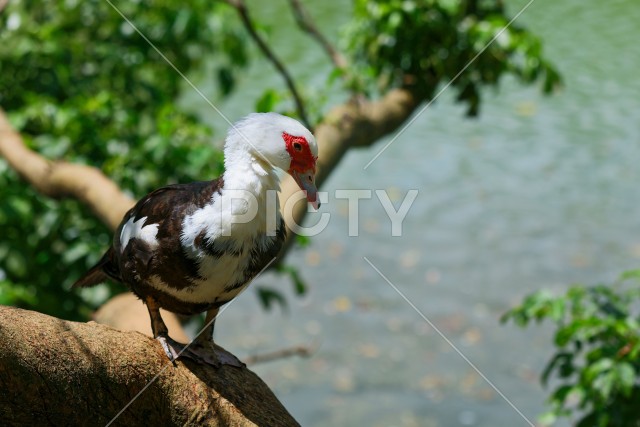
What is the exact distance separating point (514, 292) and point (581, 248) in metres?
0.83

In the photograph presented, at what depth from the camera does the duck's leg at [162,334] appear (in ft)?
6.17

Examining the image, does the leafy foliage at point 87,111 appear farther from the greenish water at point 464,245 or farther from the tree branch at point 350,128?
the greenish water at point 464,245

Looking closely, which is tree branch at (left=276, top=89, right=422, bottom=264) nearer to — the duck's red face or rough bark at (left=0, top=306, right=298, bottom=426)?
the duck's red face

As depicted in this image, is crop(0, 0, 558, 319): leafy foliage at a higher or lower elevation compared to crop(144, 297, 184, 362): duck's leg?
lower

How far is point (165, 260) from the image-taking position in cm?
192

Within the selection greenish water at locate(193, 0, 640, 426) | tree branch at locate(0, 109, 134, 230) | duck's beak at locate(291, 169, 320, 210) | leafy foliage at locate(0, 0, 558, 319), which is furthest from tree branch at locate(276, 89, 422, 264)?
duck's beak at locate(291, 169, 320, 210)

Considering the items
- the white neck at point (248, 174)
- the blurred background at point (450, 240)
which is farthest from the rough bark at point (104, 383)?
the blurred background at point (450, 240)

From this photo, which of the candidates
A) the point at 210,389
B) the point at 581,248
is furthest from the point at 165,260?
the point at 581,248

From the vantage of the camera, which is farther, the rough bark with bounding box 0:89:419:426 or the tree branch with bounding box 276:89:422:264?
the tree branch with bounding box 276:89:422:264

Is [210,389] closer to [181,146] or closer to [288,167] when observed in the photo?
[288,167]

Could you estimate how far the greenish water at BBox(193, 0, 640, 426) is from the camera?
5.35 metres

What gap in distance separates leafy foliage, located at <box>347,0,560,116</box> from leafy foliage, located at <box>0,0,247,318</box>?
0.89m

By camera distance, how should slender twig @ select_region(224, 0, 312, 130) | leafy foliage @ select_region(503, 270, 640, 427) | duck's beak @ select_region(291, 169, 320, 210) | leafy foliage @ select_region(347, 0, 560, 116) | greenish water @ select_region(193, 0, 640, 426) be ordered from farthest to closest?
1. greenish water @ select_region(193, 0, 640, 426)
2. leafy foliage @ select_region(347, 0, 560, 116)
3. slender twig @ select_region(224, 0, 312, 130)
4. leafy foliage @ select_region(503, 270, 640, 427)
5. duck's beak @ select_region(291, 169, 320, 210)

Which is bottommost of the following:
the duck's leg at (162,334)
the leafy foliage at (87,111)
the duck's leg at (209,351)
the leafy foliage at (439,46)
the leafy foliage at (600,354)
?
the leafy foliage at (600,354)
